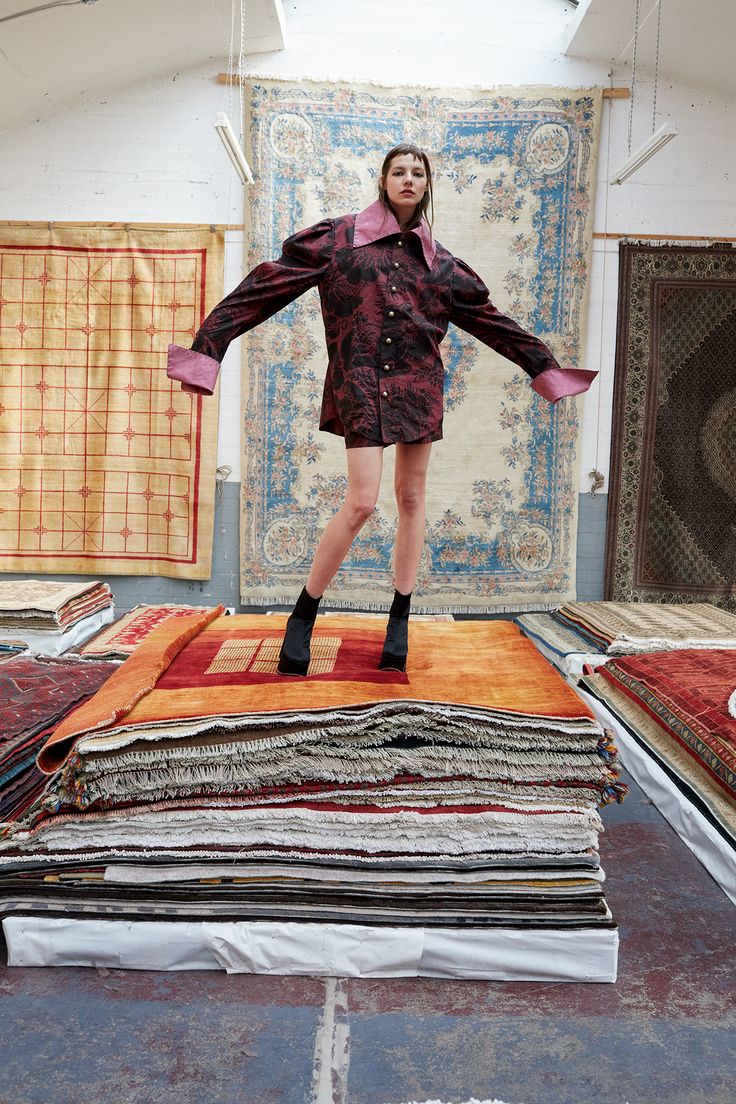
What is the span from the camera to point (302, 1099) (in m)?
1.16

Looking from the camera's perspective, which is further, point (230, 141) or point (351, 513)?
point (230, 141)

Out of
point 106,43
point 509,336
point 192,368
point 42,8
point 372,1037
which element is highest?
point 106,43

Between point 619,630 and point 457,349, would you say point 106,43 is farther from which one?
point 619,630

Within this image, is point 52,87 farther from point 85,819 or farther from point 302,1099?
point 302,1099

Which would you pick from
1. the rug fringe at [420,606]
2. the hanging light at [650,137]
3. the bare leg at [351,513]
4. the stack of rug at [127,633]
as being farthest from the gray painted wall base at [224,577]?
the bare leg at [351,513]

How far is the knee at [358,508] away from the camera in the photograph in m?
1.92

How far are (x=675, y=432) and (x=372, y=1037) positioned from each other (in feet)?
13.7

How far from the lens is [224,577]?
192 inches

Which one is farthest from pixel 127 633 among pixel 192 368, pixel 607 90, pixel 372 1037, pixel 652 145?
pixel 607 90

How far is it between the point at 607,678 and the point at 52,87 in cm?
412

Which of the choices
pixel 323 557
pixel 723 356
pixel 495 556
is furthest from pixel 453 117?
pixel 323 557

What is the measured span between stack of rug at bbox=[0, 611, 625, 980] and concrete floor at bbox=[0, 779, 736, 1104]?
93mm

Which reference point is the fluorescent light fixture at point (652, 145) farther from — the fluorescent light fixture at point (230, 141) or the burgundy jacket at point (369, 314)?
the burgundy jacket at point (369, 314)

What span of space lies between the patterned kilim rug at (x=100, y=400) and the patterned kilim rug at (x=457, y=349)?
34 cm
